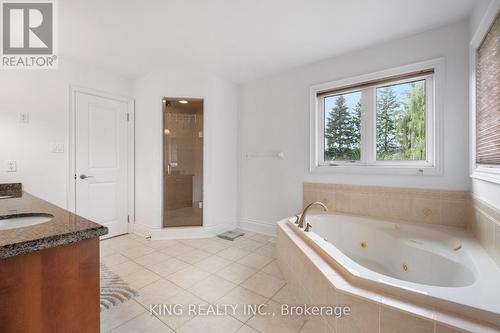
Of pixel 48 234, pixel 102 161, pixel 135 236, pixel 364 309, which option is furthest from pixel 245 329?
pixel 102 161

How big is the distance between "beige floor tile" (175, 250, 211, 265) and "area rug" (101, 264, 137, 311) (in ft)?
2.02

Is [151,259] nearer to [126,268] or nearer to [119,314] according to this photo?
[126,268]

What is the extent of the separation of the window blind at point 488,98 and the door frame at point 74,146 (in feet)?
12.3

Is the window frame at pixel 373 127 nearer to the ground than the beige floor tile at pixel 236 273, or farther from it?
farther from it

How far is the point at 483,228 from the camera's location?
1.59 meters

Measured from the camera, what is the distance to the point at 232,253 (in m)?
2.58

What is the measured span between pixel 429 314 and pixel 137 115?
360 cm

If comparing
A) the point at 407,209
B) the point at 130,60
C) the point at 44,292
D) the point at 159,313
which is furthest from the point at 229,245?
the point at 130,60

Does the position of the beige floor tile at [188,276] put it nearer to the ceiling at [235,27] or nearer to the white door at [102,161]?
the white door at [102,161]

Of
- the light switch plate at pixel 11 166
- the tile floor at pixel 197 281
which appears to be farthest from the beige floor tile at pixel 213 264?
the light switch plate at pixel 11 166

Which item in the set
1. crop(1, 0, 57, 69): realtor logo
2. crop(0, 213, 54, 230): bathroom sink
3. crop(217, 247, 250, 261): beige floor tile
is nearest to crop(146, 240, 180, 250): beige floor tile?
crop(217, 247, 250, 261): beige floor tile

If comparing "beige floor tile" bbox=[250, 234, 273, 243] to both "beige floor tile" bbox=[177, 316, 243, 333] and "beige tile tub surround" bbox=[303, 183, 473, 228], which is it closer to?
"beige tile tub surround" bbox=[303, 183, 473, 228]

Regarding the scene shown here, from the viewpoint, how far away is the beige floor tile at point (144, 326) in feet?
4.63

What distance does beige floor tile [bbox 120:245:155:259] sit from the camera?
2514 millimetres
